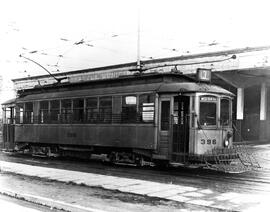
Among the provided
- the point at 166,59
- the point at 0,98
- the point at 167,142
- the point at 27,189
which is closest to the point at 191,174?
the point at 167,142

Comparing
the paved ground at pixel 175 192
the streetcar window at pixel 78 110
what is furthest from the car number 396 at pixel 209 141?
the streetcar window at pixel 78 110

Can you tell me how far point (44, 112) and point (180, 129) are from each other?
8.51m

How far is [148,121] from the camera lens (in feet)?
49.5

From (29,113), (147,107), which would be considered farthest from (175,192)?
(29,113)

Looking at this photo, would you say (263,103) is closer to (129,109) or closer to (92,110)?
(92,110)

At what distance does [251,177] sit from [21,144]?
1368cm

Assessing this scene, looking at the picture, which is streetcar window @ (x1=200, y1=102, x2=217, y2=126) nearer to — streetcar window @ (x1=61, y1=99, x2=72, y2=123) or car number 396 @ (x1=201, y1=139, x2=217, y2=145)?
car number 396 @ (x1=201, y1=139, x2=217, y2=145)

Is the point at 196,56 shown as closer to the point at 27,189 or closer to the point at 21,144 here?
the point at 21,144

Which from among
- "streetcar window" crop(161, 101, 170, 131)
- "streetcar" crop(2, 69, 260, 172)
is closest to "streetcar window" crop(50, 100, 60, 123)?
"streetcar" crop(2, 69, 260, 172)

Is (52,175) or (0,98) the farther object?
(0,98)

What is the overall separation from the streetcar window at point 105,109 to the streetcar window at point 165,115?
264cm

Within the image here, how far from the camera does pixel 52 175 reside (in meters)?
12.9

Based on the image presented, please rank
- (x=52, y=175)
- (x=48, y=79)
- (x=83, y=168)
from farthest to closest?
(x=48, y=79), (x=83, y=168), (x=52, y=175)

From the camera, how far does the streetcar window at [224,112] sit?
14893 mm
